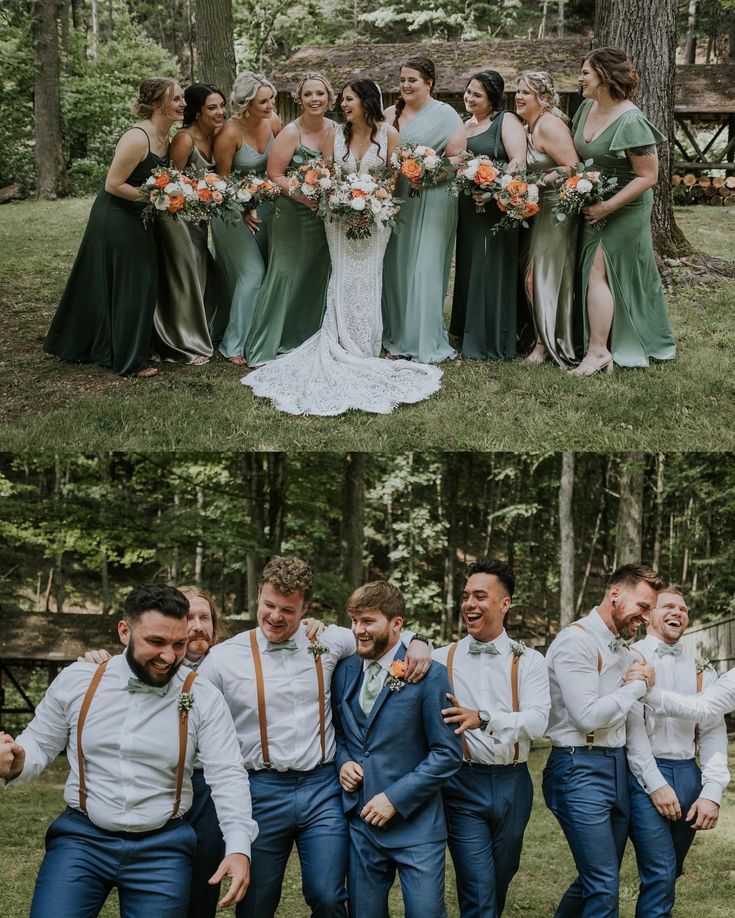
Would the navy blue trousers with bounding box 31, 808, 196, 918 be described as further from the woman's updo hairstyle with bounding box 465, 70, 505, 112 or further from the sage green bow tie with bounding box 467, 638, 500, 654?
the woman's updo hairstyle with bounding box 465, 70, 505, 112

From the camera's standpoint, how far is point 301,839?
13.2 ft

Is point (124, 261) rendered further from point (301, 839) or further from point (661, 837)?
point (661, 837)

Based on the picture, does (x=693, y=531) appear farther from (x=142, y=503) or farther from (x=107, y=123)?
(x=107, y=123)

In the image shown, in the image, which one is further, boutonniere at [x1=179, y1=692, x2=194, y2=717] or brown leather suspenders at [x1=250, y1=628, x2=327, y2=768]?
brown leather suspenders at [x1=250, y1=628, x2=327, y2=768]

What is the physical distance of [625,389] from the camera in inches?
270

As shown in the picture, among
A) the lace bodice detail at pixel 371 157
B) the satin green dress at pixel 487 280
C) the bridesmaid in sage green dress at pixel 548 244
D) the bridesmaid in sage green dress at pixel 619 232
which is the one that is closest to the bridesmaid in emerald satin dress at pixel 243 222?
the lace bodice detail at pixel 371 157

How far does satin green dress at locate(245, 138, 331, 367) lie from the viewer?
750cm

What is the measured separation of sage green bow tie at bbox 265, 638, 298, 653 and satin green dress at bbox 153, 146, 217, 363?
3797mm

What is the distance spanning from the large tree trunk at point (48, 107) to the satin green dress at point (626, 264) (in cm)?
1292

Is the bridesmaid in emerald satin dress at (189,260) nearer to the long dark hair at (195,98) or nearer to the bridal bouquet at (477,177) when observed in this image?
the long dark hair at (195,98)

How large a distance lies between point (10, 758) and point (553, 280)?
5.20 meters

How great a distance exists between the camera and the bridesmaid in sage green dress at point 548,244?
695 centimetres

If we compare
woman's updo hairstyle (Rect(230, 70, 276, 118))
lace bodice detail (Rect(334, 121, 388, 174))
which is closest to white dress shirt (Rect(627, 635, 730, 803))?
lace bodice detail (Rect(334, 121, 388, 174))

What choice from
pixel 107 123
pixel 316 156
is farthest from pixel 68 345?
pixel 107 123
